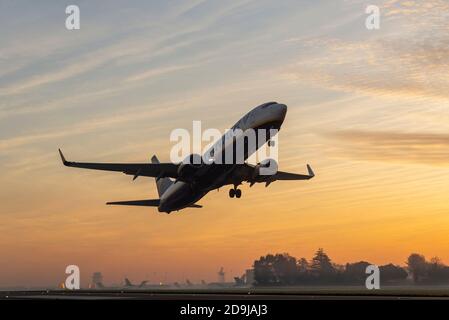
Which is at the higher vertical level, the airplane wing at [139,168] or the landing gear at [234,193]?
the airplane wing at [139,168]

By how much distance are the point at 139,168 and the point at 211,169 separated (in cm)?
1199

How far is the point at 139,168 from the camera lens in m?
92.3

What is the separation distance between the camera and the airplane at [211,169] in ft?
272

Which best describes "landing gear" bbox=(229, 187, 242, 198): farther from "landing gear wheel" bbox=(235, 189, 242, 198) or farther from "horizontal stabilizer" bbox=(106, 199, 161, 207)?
"horizontal stabilizer" bbox=(106, 199, 161, 207)

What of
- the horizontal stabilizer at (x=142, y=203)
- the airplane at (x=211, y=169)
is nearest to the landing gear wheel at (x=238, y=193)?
the airplane at (x=211, y=169)

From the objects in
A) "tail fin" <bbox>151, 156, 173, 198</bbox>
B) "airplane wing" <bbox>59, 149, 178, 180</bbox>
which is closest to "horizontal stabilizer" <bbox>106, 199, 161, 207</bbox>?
"tail fin" <bbox>151, 156, 173, 198</bbox>

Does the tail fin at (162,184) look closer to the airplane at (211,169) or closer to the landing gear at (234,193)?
the airplane at (211,169)

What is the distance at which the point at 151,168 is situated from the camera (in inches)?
3656

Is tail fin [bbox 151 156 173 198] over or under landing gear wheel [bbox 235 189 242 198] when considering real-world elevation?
over

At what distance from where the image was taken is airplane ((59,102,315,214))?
82.9 meters
